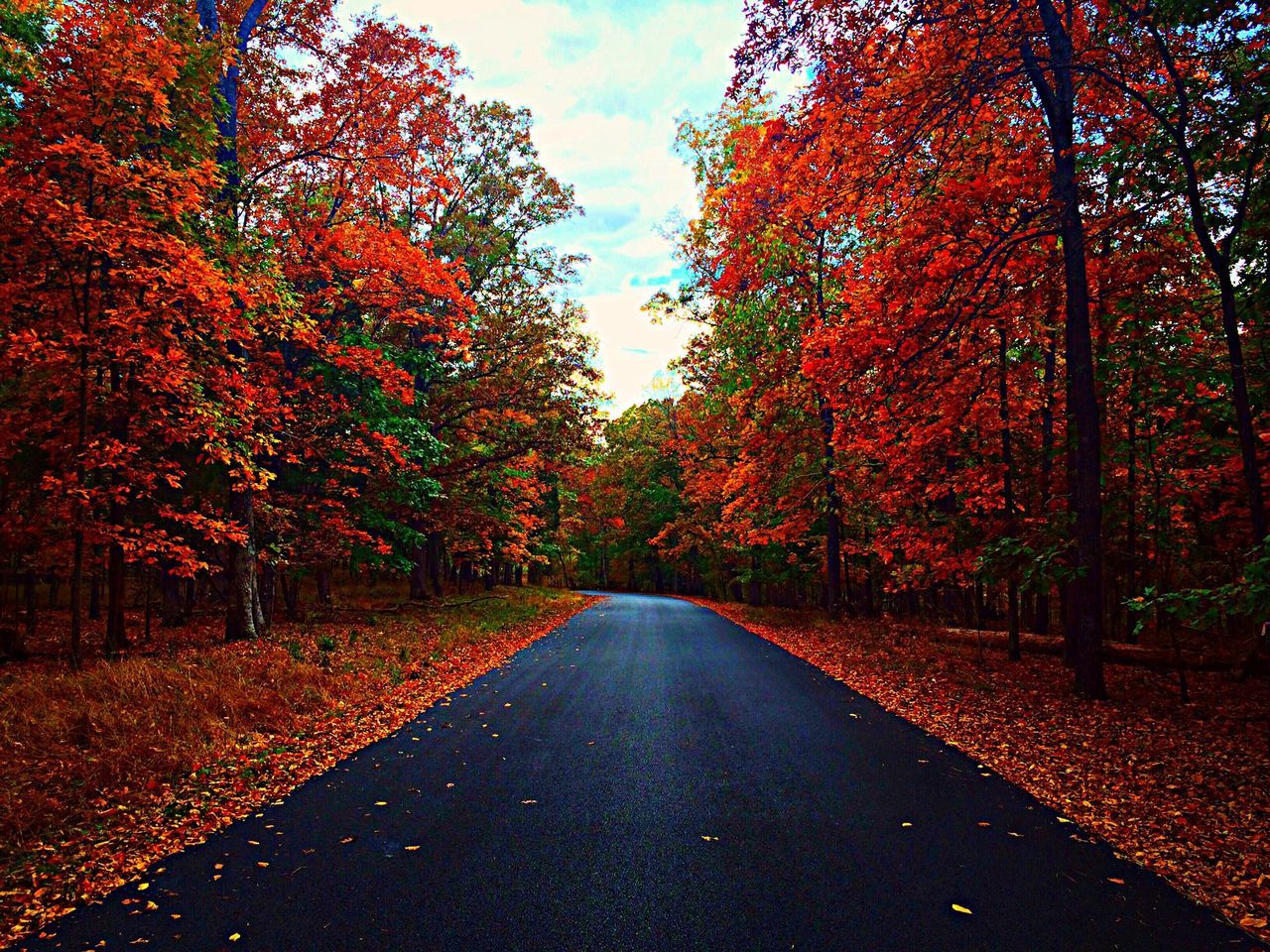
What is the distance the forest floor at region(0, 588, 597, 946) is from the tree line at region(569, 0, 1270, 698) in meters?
7.87

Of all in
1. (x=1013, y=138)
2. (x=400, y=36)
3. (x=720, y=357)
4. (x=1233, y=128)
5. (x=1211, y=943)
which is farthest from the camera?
(x=720, y=357)

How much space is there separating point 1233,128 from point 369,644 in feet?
44.5

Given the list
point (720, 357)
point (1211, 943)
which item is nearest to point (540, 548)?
point (720, 357)

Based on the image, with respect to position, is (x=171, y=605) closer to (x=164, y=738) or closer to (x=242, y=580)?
(x=242, y=580)

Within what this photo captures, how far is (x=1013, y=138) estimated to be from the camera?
8.87m

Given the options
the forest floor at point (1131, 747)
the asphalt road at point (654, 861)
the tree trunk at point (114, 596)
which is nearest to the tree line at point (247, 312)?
the tree trunk at point (114, 596)

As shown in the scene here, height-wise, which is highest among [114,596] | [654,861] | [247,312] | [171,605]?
[247,312]

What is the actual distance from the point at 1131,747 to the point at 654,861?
529 cm

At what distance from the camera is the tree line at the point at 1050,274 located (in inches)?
249

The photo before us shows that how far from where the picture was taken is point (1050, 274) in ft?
28.7

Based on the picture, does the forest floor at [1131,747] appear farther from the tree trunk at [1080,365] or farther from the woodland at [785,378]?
the tree trunk at [1080,365]

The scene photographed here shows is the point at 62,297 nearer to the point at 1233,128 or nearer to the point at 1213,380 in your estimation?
the point at 1233,128

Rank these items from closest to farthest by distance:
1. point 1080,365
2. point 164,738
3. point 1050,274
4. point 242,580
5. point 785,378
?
point 164,738, point 1080,365, point 1050,274, point 242,580, point 785,378

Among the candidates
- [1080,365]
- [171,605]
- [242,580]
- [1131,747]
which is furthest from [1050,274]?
[171,605]
